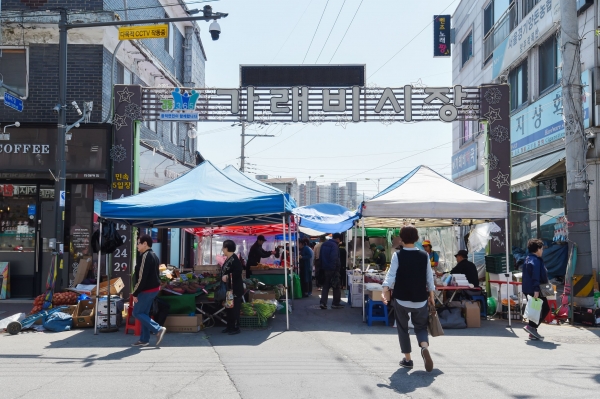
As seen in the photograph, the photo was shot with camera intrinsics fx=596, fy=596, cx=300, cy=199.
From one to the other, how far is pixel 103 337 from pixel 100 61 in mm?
8206

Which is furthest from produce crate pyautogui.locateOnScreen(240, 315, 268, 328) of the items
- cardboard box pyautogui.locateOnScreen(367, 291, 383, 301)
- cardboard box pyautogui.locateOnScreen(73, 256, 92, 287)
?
cardboard box pyautogui.locateOnScreen(73, 256, 92, 287)

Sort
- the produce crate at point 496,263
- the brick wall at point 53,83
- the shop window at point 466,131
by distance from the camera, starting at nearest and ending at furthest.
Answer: the produce crate at point 496,263
the brick wall at point 53,83
the shop window at point 466,131

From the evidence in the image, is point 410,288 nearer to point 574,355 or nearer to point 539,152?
point 574,355

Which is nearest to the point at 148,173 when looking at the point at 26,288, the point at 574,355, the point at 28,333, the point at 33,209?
the point at 33,209

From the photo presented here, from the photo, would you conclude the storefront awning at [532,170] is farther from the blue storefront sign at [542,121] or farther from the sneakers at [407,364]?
the sneakers at [407,364]

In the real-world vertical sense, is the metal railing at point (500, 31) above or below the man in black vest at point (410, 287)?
above

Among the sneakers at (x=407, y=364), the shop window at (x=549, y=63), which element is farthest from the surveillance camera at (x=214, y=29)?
the shop window at (x=549, y=63)

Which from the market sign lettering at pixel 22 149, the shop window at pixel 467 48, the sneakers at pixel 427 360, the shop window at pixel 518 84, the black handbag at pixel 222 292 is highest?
the shop window at pixel 467 48

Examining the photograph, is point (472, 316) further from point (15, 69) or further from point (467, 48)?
point (467, 48)

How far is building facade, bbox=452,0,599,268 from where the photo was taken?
49.1 ft

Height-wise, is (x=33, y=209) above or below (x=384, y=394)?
above

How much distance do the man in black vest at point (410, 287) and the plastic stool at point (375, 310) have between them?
3.83m

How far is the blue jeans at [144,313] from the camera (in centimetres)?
945

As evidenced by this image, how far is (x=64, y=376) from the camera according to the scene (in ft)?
24.2
